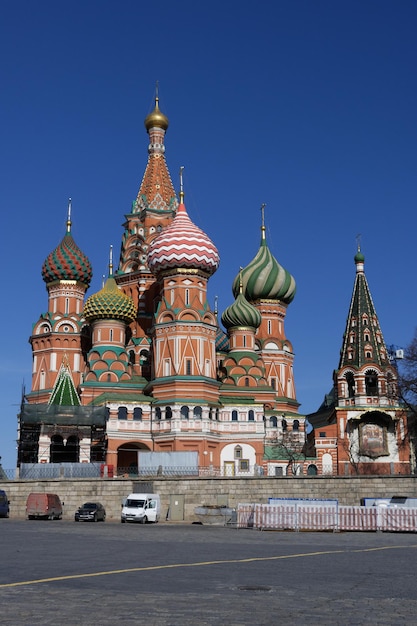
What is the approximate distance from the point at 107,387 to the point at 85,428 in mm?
4187

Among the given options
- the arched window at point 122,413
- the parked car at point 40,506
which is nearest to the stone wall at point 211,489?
the parked car at point 40,506

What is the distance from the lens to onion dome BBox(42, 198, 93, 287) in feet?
212

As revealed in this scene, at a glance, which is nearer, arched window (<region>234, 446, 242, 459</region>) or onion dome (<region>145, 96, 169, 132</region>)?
arched window (<region>234, 446, 242, 459</region>)

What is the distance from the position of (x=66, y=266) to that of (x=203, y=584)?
54998 millimetres

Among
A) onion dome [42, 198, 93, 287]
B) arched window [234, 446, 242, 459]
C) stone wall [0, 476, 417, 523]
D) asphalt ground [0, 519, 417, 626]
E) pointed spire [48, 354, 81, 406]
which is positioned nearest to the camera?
asphalt ground [0, 519, 417, 626]

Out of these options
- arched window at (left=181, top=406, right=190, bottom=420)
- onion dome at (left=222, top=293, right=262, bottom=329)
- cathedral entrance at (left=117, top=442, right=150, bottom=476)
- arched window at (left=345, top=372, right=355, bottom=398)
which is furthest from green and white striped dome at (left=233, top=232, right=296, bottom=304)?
cathedral entrance at (left=117, top=442, right=150, bottom=476)

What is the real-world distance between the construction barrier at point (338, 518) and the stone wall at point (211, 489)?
10.1m

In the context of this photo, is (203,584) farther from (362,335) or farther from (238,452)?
(362,335)

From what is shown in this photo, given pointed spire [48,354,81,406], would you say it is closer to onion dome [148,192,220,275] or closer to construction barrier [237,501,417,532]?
onion dome [148,192,220,275]

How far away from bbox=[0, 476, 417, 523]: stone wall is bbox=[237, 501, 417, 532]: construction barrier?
1013 cm

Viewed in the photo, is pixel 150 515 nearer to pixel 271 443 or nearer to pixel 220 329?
pixel 271 443

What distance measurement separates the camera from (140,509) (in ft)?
118

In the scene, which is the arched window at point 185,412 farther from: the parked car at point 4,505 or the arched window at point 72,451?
the parked car at point 4,505

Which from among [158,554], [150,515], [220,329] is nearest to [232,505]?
[150,515]
